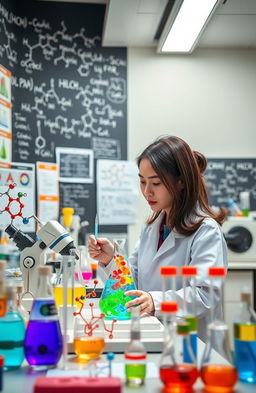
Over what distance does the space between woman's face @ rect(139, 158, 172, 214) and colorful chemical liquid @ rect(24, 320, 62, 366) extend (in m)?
1.00

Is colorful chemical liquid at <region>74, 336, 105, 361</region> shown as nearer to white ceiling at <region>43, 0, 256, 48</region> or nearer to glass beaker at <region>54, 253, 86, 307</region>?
glass beaker at <region>54, 253, 86, 307</region>

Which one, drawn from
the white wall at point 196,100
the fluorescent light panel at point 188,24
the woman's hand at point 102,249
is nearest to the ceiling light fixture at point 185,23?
the fluorescent light panel at point 188,24

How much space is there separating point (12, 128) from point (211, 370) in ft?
10.6

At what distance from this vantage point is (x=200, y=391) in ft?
3.24

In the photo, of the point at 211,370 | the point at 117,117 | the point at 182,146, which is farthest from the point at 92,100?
the point at 211,370

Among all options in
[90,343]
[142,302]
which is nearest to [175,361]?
[90,343]

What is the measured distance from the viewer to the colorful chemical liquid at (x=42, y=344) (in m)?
1.12

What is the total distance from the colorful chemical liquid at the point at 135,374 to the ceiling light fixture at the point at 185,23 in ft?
8.54

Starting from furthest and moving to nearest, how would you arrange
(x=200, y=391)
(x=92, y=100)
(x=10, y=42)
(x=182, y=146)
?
(x=92, y=100)
(x=10, y=42)
(x=182, y=146)
(x=200, y=391)

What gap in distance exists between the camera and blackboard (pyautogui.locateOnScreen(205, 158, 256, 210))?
4.43 m

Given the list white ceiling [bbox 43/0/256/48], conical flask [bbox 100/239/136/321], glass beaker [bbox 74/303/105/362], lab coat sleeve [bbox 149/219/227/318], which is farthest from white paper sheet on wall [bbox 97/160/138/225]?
glass beaker [bbox 74/303/105/362]

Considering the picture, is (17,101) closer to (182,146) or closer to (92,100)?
(92,100)

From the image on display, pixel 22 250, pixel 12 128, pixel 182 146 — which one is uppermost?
pixel 12 128

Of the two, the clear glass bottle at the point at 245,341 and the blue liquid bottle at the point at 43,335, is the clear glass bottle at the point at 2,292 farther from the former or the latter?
the clear glass bottle at the point at 245,341
